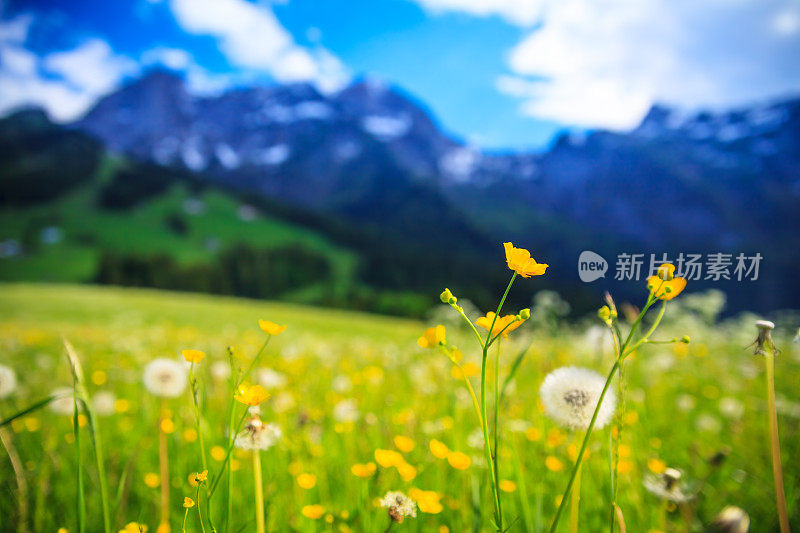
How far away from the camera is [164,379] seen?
2.11 metres

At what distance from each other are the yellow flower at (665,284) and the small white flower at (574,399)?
0.58 meters

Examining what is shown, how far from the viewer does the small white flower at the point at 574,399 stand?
137cm

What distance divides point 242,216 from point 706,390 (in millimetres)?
132446

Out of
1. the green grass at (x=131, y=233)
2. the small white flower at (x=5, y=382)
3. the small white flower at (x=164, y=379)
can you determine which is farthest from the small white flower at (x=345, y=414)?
the green grass at (x=131, y=233)

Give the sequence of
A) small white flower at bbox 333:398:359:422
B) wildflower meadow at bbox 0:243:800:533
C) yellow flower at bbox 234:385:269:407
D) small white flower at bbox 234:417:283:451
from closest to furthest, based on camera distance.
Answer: yellow flower at bbox 234:385:269:407
wildflower meadow at bbox 0:243:800:533
small white flower at bbox 234:417:283:451
small white flower at bbox 333:398:359:422

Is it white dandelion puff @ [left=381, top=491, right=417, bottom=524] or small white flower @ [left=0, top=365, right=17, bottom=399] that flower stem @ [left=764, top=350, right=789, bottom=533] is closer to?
white dandelion puff @ [left=381, top=491, right=417, bottom=524]

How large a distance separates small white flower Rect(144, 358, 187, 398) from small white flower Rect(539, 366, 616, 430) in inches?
68.3

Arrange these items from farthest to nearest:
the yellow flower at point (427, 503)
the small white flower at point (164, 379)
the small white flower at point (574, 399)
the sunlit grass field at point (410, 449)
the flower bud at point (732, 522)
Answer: the small white flower at point (164, 379), the sunlit grass field at point (410, 449), the small white flower at point (574, 399), the yellow flower at point (427, 503), the flower bud at point (732, 522)

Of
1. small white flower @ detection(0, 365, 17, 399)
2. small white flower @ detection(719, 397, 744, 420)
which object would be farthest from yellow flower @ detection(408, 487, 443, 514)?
small white flower @ detection(719, 397, 744, 420)

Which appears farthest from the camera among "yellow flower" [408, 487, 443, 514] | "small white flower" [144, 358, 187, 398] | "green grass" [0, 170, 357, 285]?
"green grass" [0, 170, 357, 285]

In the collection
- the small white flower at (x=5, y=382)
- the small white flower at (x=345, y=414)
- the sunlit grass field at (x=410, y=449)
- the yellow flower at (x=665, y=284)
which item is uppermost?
the yellow flower at (x=665, y=284)

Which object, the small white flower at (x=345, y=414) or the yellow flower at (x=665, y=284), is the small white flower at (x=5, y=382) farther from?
the yellow flower at (x=665, y=284)

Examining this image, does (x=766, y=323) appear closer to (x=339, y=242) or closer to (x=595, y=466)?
(x=595, y=466)

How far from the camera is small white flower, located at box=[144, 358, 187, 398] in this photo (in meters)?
2.05
